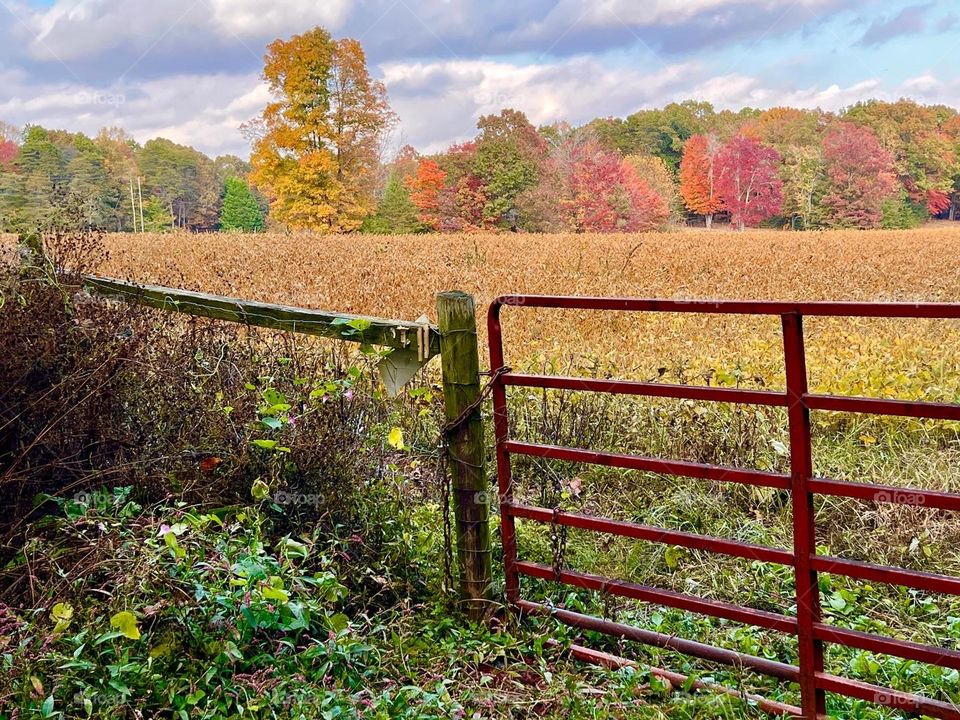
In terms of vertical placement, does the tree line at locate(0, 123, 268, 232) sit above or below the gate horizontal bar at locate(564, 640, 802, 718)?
above

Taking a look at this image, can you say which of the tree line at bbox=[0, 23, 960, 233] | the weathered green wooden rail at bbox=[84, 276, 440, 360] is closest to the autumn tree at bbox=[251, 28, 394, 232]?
the tree line at bbox=[0, 23, 960, 233]

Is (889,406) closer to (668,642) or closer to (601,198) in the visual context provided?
(668,642)

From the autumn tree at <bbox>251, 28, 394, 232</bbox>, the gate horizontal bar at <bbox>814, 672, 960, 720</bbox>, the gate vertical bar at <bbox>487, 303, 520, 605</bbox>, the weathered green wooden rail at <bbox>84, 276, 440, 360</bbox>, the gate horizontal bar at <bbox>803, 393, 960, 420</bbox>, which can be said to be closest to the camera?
the gate horizontal bar at <bbox>803, 393, 960, 420</bbox>

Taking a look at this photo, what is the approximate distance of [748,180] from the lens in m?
51.4

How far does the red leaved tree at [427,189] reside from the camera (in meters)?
49.4

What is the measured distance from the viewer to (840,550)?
14.7 feet

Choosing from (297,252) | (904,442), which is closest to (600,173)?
(297,252)

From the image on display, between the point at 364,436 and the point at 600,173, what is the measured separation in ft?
138

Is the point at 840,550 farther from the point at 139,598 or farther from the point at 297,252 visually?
the point at 297,252

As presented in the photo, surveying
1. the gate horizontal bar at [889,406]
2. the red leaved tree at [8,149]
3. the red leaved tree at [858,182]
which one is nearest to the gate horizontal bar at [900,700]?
the gate horizontal bar at [889,406]

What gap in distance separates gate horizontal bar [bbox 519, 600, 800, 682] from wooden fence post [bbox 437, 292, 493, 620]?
24cm

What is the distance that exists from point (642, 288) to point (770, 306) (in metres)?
9.40

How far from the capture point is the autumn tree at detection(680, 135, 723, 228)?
56.1m

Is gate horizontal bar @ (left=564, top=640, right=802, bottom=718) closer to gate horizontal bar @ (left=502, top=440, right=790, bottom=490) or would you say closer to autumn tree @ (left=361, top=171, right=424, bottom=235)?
gate horizontal bar @ (left=502, top=440, right=790, bottom=490)
